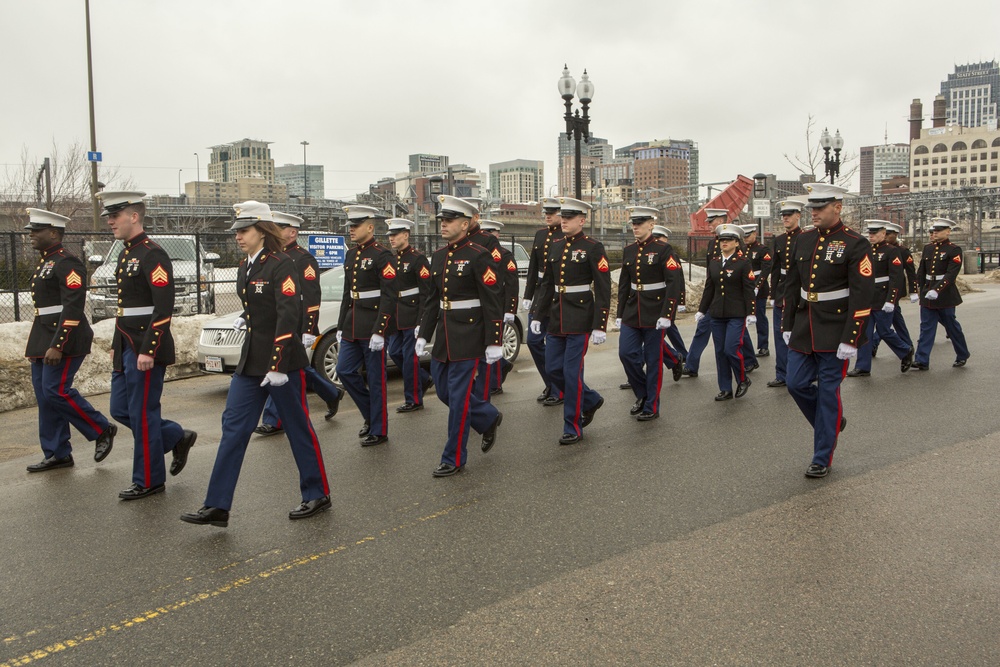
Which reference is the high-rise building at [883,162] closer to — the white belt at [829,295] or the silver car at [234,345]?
the silver car at [234,345]

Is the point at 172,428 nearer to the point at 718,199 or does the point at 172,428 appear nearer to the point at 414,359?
the point at 414,359

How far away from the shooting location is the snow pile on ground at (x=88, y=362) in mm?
9586

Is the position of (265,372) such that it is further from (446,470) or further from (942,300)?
(942,300)

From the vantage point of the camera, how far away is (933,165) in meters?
141

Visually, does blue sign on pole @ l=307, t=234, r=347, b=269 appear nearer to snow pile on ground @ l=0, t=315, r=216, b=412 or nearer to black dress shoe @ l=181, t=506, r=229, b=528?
snow pile on ground @ l=0, t=315, r=216, b=412

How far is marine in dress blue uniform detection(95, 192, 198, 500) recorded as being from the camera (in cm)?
585

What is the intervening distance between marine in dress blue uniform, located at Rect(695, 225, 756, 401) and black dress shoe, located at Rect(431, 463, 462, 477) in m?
3.83

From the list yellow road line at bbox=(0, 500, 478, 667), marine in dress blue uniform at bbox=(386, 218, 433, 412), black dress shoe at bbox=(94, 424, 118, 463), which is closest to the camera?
yellow road line at bbox=(0, 500, 478, 667)

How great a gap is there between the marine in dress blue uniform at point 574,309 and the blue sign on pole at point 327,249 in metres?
9.97

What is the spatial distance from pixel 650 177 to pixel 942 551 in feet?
353

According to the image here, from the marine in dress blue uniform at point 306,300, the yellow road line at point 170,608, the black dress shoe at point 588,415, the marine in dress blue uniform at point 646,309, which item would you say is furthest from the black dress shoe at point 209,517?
the marine in dress blue uniform at point 646,309

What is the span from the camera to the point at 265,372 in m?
5.29

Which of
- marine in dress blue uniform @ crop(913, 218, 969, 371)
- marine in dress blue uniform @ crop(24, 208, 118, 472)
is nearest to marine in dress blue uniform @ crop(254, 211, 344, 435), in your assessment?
marine in dress blue uniform @ crop(24, 208, 118, 472)

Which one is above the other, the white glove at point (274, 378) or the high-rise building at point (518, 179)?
the high-rise building at point (518, 179)
